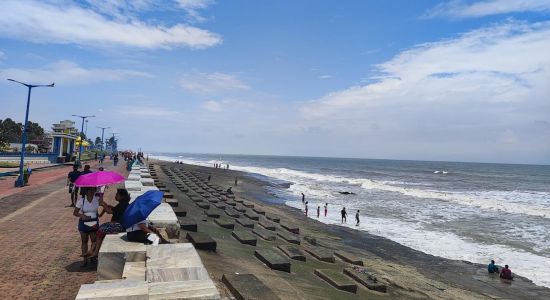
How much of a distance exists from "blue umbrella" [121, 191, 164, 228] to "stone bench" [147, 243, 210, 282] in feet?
2.06

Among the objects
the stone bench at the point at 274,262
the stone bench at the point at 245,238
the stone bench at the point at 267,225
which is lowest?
the stone bench at the point at 267,225

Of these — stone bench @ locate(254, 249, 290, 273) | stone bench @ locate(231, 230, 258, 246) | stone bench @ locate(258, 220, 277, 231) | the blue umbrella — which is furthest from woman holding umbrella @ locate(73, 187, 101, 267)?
stone bench @ locate(258, 220, 277, 231)

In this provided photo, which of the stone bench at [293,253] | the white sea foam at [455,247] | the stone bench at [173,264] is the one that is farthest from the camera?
the white sea foam at [455,247]

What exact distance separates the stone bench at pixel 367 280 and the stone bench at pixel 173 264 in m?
5.79

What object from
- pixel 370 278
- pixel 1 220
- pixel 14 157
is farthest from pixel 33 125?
pixel 370 278

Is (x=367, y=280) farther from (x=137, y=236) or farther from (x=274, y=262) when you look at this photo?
(x=137, y=236)

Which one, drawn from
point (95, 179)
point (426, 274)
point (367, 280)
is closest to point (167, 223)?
point (95, 179)

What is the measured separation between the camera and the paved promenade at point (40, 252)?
6094 mm

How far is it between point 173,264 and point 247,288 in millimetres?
1204

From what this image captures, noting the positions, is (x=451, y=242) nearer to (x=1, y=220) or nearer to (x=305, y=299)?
(x=305, y=299)

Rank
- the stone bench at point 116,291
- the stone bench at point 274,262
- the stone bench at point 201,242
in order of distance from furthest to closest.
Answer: the stone bench at point 274,262 < the stone bench at point 201,242 < the stone bench at point 116,291

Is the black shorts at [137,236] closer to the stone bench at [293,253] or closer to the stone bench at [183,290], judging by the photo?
the stone bench at [183,290]

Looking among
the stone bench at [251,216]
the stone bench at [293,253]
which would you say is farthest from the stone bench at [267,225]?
the stone bench at [293,253]

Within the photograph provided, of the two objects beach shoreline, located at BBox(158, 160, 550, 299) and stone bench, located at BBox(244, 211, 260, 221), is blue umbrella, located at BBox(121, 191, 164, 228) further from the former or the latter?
stone bench, located at BBox(244, 211, 260, 221)
